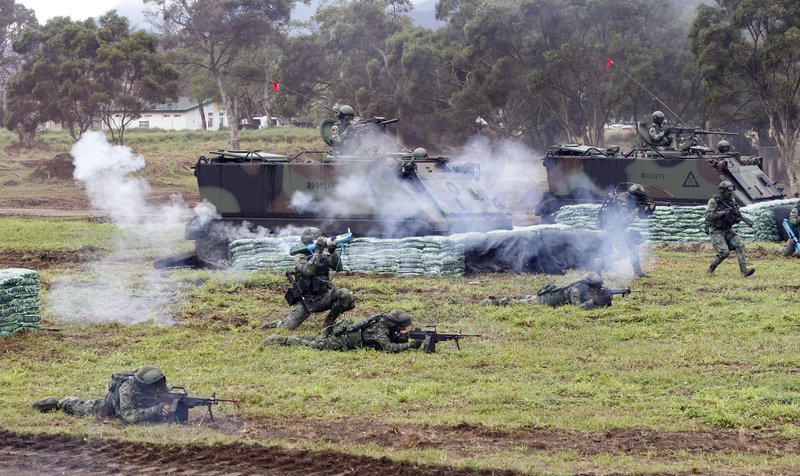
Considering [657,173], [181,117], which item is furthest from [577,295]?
[181,117]

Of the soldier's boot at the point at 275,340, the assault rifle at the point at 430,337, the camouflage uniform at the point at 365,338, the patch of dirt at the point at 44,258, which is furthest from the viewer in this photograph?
the patch of dirt at the point at 44,258

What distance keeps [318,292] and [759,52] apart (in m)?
30.4

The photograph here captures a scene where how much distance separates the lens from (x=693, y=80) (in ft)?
156

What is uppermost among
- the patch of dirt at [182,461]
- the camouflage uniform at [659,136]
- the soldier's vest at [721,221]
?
the camouflage uniform at [659,136]

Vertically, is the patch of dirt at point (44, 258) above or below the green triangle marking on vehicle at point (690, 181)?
below

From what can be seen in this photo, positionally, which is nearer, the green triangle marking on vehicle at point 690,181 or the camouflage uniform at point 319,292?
the camouflage uniform at point 319,292

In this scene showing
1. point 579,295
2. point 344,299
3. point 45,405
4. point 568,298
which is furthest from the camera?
point 568,298

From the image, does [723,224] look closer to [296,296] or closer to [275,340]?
[296,296]

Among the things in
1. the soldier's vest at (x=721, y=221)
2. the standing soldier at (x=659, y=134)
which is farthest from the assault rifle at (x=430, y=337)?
the standing soldier at (x=659, y=134)

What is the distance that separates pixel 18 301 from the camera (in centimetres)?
1450

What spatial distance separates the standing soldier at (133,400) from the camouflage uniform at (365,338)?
3.40 metres

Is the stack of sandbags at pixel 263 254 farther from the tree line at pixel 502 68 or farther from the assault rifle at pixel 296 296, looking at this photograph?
the tree line at pixel 502 68

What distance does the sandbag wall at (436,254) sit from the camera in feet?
64.7

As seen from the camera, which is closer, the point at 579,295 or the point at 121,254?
the point at 579,295
